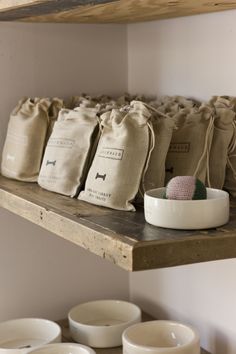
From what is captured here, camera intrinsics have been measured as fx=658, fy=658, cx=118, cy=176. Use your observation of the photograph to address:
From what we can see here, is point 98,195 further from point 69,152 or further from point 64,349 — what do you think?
point 64,349

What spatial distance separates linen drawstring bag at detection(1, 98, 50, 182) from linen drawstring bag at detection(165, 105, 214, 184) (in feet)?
1.15

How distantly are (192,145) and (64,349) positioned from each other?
0.54 m

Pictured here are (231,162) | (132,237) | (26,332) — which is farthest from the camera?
(26,332)

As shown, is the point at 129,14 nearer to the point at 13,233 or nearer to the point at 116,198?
the point at 116,198

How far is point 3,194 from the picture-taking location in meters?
1.37

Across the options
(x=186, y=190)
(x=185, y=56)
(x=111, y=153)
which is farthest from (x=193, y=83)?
(x=186, y=190)

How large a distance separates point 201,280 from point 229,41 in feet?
1.74

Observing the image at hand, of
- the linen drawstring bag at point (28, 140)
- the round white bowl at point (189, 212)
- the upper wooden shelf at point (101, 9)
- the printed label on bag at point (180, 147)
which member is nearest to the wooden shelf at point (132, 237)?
the round white bowl at point (189, 212)

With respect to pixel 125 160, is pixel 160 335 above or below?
below

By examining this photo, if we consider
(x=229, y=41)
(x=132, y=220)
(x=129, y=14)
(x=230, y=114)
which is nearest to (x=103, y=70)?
(x=129, y=14)

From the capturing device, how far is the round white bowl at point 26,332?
152cm

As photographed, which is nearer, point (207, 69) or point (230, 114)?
point (230, 114)

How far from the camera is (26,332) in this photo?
5.10 ft

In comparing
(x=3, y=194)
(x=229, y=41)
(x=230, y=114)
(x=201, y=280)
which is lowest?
(x=201, y=280)
